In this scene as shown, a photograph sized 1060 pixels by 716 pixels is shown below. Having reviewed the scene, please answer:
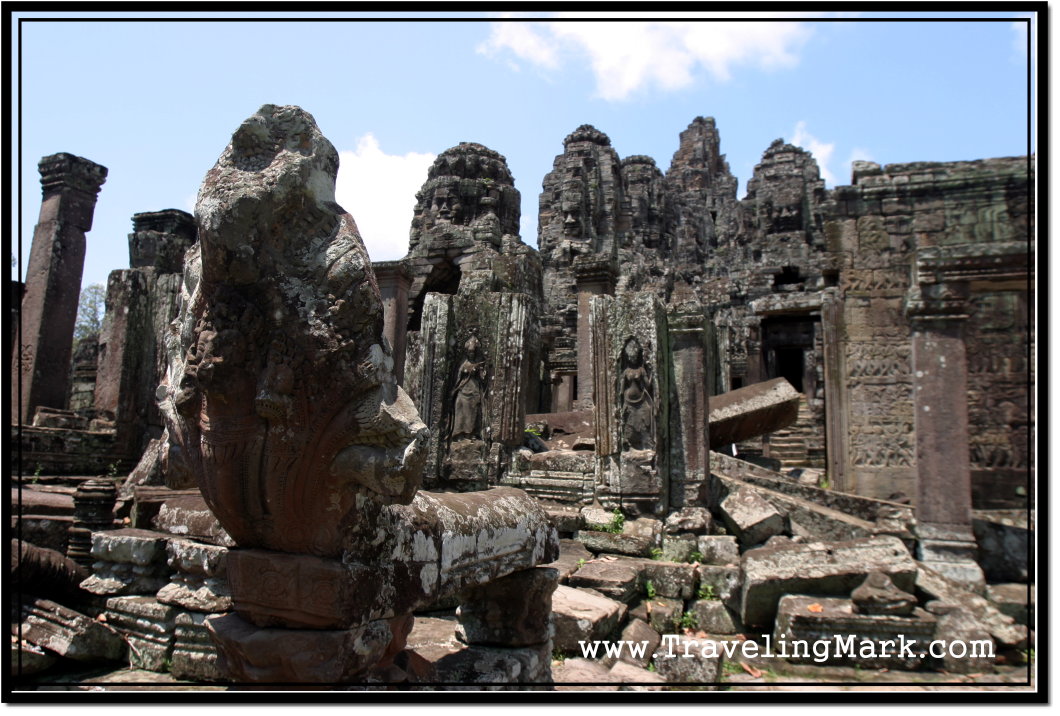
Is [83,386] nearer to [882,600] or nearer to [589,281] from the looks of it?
[589,281]

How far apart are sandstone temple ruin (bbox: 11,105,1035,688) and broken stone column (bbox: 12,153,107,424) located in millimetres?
73

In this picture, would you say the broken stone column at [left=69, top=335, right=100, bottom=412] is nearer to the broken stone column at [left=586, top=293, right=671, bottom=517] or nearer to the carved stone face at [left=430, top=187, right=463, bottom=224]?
the carved stone face at [left=430, top=187, right=463, bottom=224]

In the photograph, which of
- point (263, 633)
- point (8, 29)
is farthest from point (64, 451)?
point (263, 633)

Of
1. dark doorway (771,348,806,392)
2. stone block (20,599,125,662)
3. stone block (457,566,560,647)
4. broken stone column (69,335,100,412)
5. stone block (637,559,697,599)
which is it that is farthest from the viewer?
dark doorway (771,348,806,392)

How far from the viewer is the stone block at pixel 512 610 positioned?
3426 millimetres

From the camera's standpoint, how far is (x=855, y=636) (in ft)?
16.4

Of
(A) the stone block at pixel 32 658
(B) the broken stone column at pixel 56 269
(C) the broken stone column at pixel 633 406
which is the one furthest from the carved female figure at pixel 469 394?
(B) the broken stone column at pixel 56 269

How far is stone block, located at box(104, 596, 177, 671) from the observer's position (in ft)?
13.3

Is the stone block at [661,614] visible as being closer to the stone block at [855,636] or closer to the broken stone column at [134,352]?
the stone block at [855,636]

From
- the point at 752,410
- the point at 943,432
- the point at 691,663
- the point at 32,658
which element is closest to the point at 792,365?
the point at 752,410

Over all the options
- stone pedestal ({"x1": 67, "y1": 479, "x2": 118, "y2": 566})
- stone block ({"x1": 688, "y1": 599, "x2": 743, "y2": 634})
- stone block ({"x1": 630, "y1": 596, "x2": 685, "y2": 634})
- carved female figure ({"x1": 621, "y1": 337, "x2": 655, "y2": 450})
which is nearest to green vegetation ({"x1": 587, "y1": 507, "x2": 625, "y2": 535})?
carved female figure ({"x1": 621, "y1": 337, "x2": 655, "y2": 450})

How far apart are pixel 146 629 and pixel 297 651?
244 centimetres

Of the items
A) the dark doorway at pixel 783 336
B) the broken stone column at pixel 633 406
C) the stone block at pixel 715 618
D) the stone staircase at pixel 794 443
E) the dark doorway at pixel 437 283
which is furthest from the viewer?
the dark doorway at pixel 783 336

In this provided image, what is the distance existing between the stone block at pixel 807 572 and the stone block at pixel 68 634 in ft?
14.3
